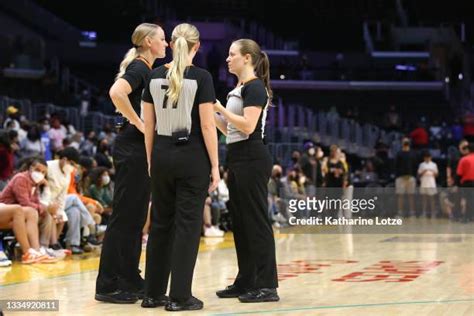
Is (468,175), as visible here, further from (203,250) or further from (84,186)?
(84,186)

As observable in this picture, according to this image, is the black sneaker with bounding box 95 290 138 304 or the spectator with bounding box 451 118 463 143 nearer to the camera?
the black sneaker with bounding box 95 290 138 304

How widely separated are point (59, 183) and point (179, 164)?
515cm

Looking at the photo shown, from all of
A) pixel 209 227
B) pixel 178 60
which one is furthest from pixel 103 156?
pixel 178 60

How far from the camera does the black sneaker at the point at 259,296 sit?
22.4 feet

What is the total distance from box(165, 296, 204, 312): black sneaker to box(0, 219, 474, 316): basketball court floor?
7 centimetres

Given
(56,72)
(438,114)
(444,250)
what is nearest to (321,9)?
(438,114)

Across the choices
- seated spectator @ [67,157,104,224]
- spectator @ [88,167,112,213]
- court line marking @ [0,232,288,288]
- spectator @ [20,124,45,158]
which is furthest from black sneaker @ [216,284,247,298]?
spectator @ [20,124,45,158]

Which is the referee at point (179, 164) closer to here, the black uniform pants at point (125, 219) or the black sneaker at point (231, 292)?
the black uniform pants at point (125, 219)

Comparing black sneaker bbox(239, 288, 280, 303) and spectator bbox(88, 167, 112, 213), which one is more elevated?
spectator bbox(88, 167, 112, 213)

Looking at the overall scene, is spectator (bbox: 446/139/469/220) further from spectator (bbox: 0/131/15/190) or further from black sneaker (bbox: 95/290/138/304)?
black sneaker (bbox: 95/290/138/304)

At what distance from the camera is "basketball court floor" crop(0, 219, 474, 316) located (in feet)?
21.3

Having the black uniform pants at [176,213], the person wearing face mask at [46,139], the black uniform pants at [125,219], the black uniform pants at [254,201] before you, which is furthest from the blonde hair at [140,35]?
the person wearing face mask at [46,139]

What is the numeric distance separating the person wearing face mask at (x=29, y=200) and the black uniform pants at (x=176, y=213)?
3.98 meters

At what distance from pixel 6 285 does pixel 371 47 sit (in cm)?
3125
